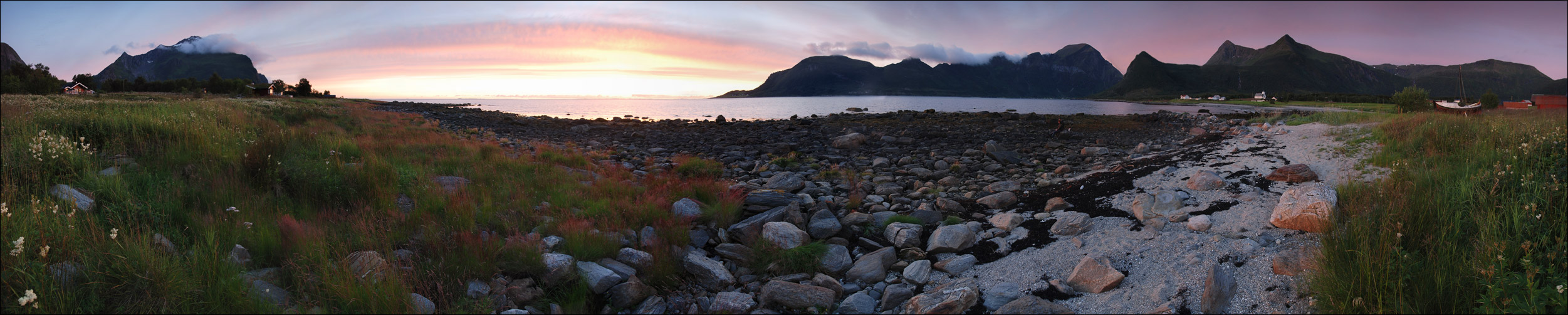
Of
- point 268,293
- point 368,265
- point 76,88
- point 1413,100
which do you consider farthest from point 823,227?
point 76,88

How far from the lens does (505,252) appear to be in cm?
534

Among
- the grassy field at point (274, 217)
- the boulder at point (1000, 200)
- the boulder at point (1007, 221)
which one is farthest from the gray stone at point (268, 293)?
the boulder at point (1000, 200)

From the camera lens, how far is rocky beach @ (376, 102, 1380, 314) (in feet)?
15.8

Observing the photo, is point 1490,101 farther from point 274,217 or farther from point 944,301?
point 274,217

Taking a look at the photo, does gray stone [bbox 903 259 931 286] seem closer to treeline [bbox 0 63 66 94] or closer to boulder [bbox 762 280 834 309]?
boulder [bbox 762 280 834 309]

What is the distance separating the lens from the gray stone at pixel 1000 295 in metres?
4.87

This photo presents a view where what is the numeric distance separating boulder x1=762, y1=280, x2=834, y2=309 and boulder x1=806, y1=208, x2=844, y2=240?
1.89m

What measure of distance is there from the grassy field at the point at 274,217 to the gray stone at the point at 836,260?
5.47ft

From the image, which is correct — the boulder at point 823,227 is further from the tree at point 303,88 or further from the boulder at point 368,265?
the tree at point 303,88

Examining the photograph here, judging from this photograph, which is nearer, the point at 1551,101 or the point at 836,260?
the point at 836,260

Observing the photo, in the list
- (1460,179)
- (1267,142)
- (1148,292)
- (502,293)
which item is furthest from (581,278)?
(1267,142)

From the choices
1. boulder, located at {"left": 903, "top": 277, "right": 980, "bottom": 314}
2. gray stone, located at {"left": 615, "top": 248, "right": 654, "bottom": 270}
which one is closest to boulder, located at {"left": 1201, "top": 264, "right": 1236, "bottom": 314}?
boulder, located at {"left": 903, "top": 277, "right": 980, "bottom": 314}

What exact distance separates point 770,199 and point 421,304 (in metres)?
5.11

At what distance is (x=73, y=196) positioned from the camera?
5.50 m
